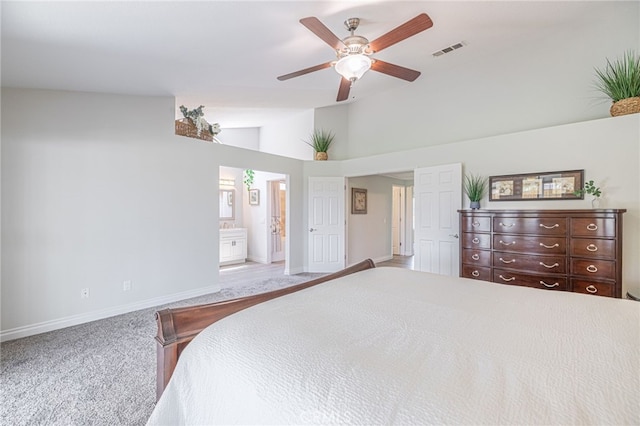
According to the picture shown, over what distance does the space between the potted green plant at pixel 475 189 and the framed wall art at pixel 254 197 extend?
448 centimetres

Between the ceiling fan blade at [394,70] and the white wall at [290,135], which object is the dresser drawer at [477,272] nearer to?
the ceiling fan blade at [394,70]

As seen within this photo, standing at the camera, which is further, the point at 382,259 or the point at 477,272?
the point at 382,259

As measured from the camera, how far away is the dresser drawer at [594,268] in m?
2.55

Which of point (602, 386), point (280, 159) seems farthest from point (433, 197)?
point (602, 386)

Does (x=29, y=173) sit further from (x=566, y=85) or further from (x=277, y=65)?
(x=566, y=85)

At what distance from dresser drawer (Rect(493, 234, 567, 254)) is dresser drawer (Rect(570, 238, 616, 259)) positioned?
8 cm

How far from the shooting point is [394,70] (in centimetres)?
260

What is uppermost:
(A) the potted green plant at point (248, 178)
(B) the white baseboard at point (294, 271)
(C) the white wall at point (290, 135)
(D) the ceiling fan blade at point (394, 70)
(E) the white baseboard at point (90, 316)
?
(C) the white wall at point (290, 135)

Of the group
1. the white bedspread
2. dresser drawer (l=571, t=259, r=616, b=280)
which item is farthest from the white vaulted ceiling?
dresser drawer (l=571, t=259, r=616, b=280)

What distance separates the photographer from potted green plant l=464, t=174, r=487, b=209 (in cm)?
382

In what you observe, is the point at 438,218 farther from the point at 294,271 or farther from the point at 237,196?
the point at 237,196

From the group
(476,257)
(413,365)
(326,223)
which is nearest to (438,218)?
(476,257)


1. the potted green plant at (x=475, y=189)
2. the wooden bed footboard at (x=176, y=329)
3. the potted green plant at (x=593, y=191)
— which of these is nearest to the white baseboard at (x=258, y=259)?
the potted green plant at (x=475, y=189)

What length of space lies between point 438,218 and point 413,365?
12.2 feet
